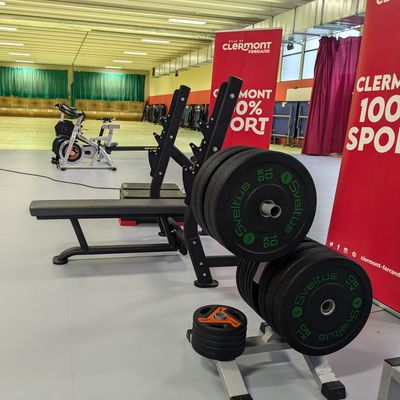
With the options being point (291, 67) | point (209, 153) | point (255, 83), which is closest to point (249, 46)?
point (255, 83)

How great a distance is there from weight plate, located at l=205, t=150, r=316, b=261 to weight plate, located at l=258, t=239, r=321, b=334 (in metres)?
0.04

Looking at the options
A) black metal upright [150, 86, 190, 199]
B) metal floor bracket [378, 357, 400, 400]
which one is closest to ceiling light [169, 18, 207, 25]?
black metal upright [150, 86, 190, 199]

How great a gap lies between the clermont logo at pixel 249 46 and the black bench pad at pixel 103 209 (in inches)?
102

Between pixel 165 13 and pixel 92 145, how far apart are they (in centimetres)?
573

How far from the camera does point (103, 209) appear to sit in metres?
2.77

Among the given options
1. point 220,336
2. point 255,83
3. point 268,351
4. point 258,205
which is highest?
point 255,83

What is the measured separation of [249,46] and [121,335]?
3829mm

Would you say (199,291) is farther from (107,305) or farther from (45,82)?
(45,82)

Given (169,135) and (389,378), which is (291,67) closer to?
(169,135)

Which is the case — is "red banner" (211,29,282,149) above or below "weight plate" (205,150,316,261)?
above

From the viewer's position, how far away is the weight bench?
8.86ft

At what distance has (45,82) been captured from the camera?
2592 centimetres

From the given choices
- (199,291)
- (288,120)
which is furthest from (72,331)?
(288,120)

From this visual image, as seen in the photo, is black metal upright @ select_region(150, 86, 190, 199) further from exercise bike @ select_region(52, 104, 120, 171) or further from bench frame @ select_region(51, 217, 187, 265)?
exercise bike @ select_region(52, 104, 120, 171)
